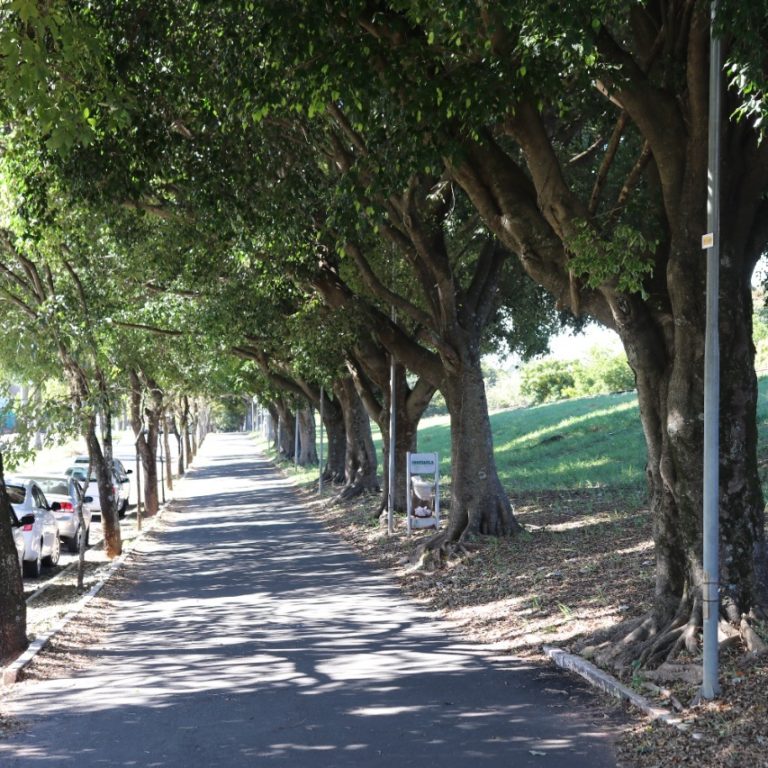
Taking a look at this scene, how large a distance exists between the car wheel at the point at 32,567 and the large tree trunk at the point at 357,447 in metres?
12.8

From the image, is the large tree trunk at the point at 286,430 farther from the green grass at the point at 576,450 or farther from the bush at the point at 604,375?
the bush at the point at 604,375

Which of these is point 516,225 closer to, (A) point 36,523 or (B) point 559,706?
(B) point 559,706

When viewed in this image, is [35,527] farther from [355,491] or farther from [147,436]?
[147,436]

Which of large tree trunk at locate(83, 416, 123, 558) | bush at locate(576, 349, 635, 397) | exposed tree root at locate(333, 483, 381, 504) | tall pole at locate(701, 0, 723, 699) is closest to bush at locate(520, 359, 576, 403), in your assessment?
bush at locate(576, 349, 635, 397)

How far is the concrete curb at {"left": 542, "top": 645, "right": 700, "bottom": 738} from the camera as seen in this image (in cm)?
706

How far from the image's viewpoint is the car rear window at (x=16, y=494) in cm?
1812

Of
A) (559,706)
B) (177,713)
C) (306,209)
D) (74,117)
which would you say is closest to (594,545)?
(306,209)

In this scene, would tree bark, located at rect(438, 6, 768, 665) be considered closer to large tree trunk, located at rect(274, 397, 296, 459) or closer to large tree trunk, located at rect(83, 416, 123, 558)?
large tree trunk, located at rect(83, 416, 123, 558)

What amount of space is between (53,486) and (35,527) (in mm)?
7902

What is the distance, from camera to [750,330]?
879 cm

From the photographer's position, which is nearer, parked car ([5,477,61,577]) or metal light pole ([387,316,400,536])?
parked car ([5,477,61,577])

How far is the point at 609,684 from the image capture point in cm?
820

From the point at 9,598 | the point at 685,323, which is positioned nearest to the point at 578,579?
the point at 685,323

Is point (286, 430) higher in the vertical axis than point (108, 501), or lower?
higher
